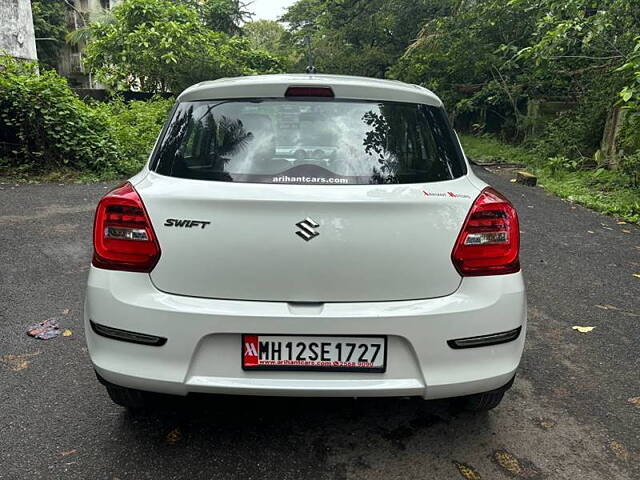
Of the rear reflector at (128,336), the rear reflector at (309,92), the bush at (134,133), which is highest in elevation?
the rear reflector at (309,92)

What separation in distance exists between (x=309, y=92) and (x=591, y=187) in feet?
27.2

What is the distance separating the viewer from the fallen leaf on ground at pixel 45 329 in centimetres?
354

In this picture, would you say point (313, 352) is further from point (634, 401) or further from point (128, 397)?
point (634, 401)

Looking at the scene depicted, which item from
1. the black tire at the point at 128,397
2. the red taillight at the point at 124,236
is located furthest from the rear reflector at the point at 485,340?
the black tire at the point at 128,397

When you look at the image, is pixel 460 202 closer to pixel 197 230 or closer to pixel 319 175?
pixel 319 175

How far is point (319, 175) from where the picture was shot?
7.18 ft

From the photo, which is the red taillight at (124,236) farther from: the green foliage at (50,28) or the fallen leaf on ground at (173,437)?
the green foliage at (50,28)

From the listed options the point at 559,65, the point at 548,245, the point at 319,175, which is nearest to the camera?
the point at 319,175

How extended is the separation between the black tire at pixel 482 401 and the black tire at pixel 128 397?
148 cm

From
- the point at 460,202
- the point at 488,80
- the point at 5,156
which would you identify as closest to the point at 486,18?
the point at 488,80

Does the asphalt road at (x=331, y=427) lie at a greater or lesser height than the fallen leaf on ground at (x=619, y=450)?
lesser

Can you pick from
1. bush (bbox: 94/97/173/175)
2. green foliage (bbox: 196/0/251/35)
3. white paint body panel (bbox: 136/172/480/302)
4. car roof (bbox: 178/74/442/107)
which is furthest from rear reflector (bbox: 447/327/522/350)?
green foliage (bbox: 196/0/251/35)

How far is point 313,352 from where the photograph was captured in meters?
2.09

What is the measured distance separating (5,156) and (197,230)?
8.61 m
